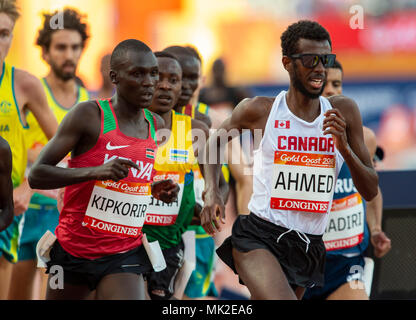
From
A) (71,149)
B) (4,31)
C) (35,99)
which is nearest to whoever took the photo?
(71,149)

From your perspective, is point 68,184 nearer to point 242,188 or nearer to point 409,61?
point 242,188

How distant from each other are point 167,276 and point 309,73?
73.4 inches

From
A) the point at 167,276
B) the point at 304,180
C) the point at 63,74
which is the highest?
the point at 63,74

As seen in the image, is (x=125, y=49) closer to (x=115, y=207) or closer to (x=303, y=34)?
(x=115, y=207)

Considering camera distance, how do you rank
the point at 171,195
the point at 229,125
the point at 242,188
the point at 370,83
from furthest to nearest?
the point at 370,83
the point at 242,188
the point at 229,125
the point at 171,195

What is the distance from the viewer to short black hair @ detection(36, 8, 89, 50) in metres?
7.67

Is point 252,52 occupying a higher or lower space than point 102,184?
higher

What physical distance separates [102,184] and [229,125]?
95 centimetres

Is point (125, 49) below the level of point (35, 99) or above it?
above

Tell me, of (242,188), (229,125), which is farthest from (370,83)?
(229,125)

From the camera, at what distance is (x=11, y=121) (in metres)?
6.02

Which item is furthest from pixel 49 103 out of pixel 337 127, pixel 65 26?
pixel 337 127

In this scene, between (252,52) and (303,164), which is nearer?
(303,164)
